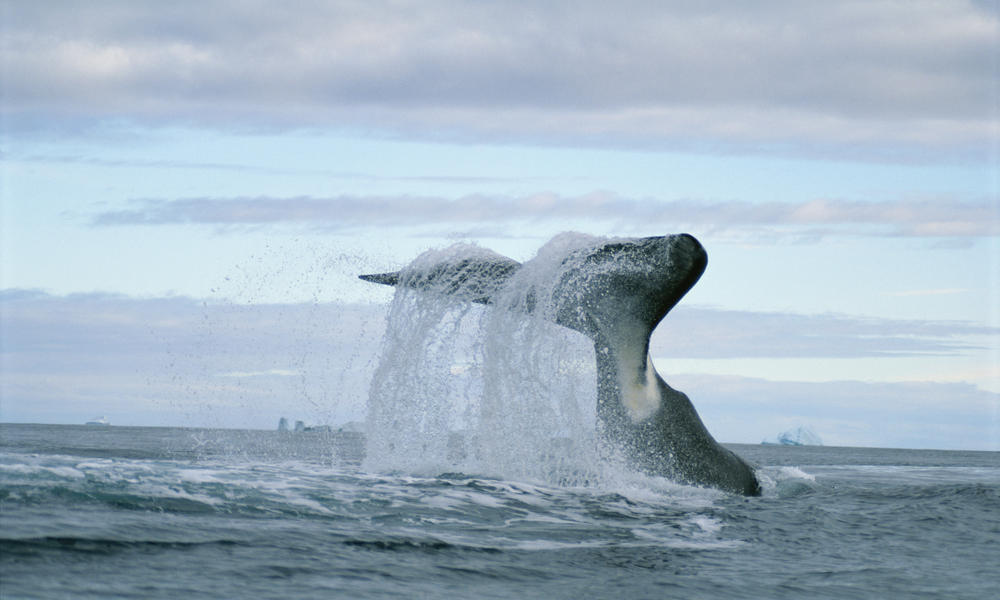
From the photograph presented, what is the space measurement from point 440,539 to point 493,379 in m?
4.21

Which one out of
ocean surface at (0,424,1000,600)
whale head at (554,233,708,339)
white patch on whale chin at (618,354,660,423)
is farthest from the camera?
white patch on whale chin at (618,354,660,423)

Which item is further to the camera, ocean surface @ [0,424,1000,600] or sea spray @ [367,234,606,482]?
sea spray @ [367,234,606,482]

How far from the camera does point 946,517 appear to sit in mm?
11617

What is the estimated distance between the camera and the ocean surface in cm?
618

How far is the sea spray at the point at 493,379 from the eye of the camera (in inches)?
457

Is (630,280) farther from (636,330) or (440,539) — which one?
(440,539)

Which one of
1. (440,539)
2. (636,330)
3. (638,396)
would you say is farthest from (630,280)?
(440,539)

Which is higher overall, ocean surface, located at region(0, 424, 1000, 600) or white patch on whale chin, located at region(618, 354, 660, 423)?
white patch on whale chin, located at region(618, 354, 660, 423)

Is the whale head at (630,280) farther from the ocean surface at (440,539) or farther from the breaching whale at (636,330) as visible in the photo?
the ocean surface at (440,539)

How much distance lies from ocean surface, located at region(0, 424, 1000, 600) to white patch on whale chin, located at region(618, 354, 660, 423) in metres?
0.86

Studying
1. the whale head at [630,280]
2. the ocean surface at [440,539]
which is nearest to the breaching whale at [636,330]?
the whale head at [630,280]

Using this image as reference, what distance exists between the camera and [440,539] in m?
7.74

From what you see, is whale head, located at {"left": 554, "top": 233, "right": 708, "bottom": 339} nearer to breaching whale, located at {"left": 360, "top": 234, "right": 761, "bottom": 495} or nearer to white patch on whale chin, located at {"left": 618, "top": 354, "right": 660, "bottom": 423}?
breaching whale, located at {"left": 360, "top": 234, "right": 761, "bottom": 495}

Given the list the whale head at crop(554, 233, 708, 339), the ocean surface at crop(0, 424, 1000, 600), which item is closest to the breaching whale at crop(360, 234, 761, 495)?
the whale head at crop(554, 233, 708, 339)
